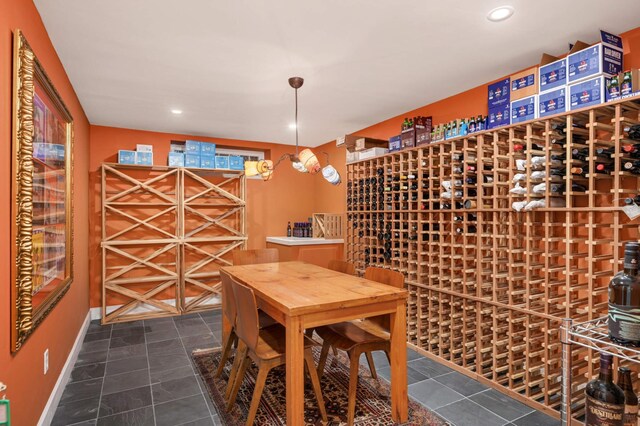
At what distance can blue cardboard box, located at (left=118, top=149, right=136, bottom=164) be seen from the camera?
4.44 m

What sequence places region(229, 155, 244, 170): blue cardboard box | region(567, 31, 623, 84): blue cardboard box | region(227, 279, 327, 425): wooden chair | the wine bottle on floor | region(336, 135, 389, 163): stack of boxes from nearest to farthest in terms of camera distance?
the wine bottle on floor → region(227, 279, 327, 425): wooden chair → region(567, 31, 623, 84): blue cardboard box → region(336, 135, 389, 163): stack of boxes → region(229, 155, 244, 170): blue cardboard box

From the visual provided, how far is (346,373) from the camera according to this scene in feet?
9.73

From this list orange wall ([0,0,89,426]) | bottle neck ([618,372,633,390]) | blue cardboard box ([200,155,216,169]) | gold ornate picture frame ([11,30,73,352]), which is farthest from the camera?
blue cardboard box ([200,155,216,169])

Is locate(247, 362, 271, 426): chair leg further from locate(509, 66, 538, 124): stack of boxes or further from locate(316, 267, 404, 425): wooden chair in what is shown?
locate(509, 66, 538, 124): stack of boxes

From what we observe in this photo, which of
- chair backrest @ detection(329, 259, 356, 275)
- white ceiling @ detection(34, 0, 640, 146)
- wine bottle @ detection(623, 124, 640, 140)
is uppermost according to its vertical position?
white ceiling @ detection(34, 0, 640, 146)

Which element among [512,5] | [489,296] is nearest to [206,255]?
[489,296]

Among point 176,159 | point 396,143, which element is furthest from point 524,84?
point 176,159

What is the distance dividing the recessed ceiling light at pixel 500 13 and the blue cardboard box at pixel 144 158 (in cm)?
409

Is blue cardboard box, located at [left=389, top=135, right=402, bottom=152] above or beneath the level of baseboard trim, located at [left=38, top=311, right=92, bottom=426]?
above

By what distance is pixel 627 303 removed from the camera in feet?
3.69

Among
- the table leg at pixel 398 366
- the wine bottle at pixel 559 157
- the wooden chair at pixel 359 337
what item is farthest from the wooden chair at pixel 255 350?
the wine bottle at pixel 559 157

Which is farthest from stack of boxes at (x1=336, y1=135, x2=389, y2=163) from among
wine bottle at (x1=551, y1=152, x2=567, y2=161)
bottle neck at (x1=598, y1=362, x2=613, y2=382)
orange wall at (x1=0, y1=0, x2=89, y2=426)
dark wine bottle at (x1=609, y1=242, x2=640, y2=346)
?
bottle neck at (x1=598, y1=362, x2=613, y2=382)

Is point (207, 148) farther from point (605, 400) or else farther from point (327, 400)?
point (605, 400)

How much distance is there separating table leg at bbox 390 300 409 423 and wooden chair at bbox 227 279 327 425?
0.47m
